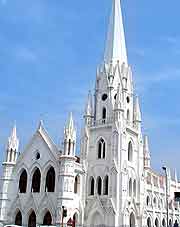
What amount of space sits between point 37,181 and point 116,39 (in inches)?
1046

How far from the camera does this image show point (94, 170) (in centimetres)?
6138

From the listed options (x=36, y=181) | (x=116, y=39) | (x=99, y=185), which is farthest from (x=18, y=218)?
(x=116, y=39)

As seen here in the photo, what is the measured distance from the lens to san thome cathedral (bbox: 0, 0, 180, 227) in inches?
2286

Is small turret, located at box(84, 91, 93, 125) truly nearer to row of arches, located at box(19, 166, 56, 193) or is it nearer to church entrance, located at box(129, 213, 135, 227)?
row of arches, located at box(19, 166, 56, 193)

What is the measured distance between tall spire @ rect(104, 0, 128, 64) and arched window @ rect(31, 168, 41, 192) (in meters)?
21.2

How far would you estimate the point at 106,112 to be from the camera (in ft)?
212

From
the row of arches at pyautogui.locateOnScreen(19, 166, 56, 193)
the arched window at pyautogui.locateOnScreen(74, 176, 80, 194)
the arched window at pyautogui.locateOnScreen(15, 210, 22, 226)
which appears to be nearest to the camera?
the arched window at pyautogui.locateOnScreen(74, 176, 80, 194)

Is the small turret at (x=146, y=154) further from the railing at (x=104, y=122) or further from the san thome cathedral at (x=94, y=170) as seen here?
the railing at (x=104, y=122)

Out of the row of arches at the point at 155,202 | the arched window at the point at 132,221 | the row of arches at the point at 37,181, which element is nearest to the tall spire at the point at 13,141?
the row of arches at the point at 37,181

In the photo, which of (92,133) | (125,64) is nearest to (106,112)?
(92,133)

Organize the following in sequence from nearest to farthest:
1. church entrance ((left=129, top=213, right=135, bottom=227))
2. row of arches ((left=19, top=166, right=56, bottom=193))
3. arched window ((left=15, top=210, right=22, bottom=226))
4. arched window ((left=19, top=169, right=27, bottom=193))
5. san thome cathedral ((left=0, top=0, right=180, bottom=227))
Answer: san thome cathedral ((left=0, top=0, right=180, bottom=227))
row of arches ((left=19, top=166, right=56, bottom=193))
church entrance ((left=129, top=213, right=135, bottom=227))
arched window ((left=15, top=210, right=22, bottom=226))
arched window ((left=19, top=169, right=27, bottom=193))

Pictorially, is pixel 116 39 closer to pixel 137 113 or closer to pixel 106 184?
pixel 137 113

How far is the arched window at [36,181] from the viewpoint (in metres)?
61.3

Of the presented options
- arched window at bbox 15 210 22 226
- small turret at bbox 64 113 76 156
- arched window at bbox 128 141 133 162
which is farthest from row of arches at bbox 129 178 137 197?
arched window at bbox 15 210 22 226
